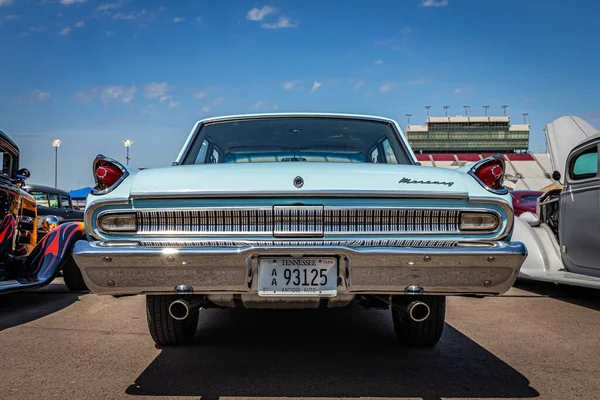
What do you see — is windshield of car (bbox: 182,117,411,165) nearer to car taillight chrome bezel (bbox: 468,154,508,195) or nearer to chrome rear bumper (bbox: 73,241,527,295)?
car taillight chrome bezel (bbox: 468,154,508,195)

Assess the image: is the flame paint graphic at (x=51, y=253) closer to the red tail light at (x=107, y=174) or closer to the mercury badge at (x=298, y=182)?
the red tail light at (x=107, y=174)

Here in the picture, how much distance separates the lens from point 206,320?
5078 mm

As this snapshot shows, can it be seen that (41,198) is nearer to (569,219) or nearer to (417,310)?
(569,219)

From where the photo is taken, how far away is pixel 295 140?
4.32m

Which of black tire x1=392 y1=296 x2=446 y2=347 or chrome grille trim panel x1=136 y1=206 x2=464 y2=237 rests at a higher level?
chrome grille trim panel x1=136 y1=206 x2=464 y2=237

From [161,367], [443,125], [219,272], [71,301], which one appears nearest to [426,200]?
[219,272]

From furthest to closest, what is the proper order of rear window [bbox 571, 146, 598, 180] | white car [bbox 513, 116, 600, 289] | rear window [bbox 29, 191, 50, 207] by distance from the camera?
1. rear window [bbox 29, 191, 50, 207]
2. rear window [bbox 571, 146, 598, 180]
3. white car [bbox 513, 116, 600, 289]

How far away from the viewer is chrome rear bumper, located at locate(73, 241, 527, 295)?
113 inches

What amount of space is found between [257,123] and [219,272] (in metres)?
1.77

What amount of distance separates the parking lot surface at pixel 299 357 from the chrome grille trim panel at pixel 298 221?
35.3 inches

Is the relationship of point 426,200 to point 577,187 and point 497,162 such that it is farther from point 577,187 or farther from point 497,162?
point 577,187

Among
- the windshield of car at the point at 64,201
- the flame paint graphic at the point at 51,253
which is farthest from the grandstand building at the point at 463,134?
the flame paint graphic at the point at 51,253

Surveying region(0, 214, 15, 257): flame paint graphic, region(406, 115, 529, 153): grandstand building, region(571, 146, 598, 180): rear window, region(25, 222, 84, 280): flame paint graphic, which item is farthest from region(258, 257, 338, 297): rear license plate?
region(406, 115, 529, 153): grandstand building

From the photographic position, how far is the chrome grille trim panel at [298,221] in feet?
9.95
